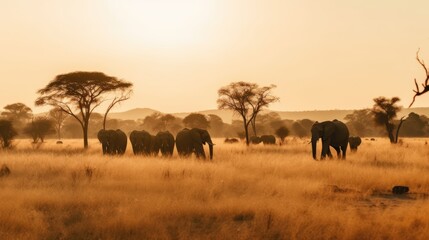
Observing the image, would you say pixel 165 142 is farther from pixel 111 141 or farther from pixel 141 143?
pixel 111 141

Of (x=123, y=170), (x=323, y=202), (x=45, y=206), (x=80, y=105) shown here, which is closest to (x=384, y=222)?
(x=323, y=202)

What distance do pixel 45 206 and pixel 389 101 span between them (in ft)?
137

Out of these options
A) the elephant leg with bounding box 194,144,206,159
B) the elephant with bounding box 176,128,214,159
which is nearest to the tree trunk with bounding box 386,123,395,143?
the elephant with bounding box 176,128,214,159

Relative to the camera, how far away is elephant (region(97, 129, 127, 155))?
24.8 metres

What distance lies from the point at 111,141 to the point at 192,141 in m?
6.15

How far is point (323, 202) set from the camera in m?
9.10

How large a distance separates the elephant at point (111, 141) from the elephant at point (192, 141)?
16.3 ft

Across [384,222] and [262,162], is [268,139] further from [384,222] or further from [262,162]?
[384,222]

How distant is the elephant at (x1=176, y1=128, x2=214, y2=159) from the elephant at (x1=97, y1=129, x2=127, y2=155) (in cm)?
497

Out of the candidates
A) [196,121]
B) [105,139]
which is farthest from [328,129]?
[196,121]

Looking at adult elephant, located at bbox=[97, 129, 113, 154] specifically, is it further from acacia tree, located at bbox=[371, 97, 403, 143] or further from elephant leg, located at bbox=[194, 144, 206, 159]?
acacia tree, located at bbox=[371, 97, 403, 143]

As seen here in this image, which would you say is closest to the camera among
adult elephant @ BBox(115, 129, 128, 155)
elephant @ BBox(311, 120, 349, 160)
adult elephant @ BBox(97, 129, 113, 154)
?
elephant @ BBox(311, 120, 349, 160)

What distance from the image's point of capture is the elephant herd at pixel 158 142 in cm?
2139

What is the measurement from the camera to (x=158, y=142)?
2406 cm
